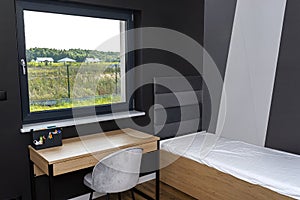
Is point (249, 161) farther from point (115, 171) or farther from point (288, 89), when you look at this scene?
Answer: point (115, 171)

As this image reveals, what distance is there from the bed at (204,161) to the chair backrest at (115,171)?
2.79ft

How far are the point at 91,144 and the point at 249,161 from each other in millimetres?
1508

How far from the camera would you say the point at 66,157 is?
209 centimetres

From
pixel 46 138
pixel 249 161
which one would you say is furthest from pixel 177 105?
pixel 46 138

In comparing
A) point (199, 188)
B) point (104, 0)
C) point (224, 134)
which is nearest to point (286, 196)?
point (199, 188)

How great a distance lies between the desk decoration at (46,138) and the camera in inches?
90.5

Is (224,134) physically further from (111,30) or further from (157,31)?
(111,30)

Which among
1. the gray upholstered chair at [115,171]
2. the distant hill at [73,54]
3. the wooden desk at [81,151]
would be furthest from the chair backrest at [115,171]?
the distant hill at [73,54]

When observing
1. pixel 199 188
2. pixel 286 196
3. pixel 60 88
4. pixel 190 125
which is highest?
pixel 60 88

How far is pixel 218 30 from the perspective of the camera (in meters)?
3.71

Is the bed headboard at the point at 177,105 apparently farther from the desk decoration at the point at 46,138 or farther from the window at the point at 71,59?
the desk decoration at the point at 46,138

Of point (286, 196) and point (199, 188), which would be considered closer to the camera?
point (286, 196)

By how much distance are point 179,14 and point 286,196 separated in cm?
246

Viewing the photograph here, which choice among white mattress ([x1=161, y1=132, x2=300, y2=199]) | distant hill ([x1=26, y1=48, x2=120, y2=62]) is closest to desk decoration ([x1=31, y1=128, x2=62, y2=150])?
distant hill ([x1=26, y1=48, x2=120, y2=62])
